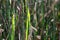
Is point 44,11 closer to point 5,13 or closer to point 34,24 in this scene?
point 34,24

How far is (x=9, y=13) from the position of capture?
107 centimetres

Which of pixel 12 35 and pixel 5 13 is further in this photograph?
pixel 5 13

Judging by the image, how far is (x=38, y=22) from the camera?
41.9 inches

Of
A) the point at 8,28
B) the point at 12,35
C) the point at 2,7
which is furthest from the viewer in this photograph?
the point at 2,7

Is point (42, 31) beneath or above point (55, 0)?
beneath

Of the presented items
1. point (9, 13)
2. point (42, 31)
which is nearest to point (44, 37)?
point (42, 31)

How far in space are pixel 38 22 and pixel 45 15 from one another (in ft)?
0.21

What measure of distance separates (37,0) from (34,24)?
0.51ft

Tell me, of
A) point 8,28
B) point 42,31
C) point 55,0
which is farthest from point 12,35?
point 55,0

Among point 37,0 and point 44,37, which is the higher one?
point 37,0

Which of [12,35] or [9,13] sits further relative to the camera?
[9,13]

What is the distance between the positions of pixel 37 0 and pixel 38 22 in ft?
0.46

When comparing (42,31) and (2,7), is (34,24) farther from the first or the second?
(2,7)

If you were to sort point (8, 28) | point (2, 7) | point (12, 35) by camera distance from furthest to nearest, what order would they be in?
1. point (2, 7)
2. point (8, 28)
3. point (12, 35)
